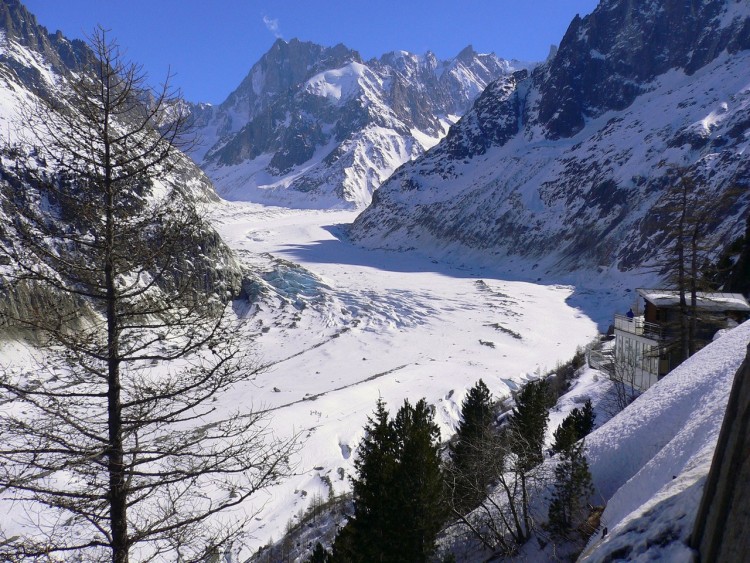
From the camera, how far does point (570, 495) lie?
9.02 meters

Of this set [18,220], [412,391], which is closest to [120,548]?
[18,220]

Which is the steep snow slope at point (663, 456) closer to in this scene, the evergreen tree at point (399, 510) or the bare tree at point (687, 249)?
the evergreen tree at point (399, 510)

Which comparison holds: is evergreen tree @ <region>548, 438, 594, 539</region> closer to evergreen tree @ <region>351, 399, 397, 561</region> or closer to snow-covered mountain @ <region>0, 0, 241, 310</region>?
evergreen tree @ <region>351, 399, 397, 561</region>

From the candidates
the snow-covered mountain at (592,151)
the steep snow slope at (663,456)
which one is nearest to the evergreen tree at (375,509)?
the steep snow slope at (663,456)

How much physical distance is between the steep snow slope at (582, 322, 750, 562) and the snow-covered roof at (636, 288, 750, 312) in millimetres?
7451

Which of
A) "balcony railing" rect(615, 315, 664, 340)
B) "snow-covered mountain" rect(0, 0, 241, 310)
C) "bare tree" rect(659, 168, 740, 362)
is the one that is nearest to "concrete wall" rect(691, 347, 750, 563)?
"snow-covered mountain" rect(0, 0, 241, 310)

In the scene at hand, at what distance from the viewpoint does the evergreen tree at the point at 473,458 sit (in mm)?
10859

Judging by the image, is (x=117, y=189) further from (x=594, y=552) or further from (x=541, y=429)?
(x=541, y=429)

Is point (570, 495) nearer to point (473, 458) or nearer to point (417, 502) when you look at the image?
point (417, 502)

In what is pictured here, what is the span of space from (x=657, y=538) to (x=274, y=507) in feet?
61.7

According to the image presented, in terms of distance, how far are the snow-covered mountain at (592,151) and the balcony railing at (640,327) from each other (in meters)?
38.5

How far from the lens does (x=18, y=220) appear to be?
556 centimetres

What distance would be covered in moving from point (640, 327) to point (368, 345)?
99.8 feet

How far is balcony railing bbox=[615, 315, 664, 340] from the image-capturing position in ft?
60.6
